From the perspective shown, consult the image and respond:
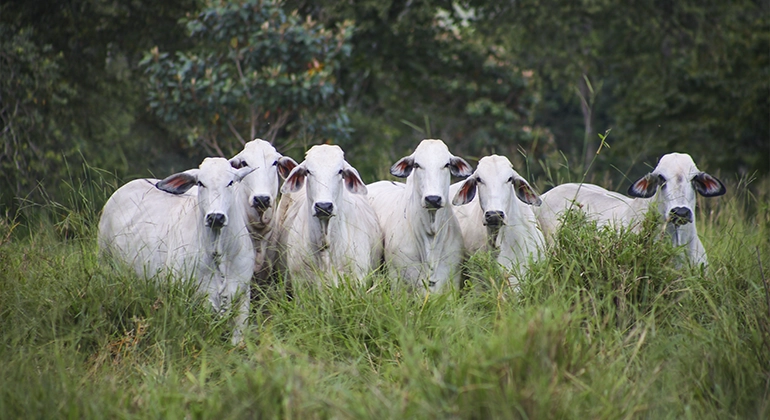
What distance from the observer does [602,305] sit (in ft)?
16.3

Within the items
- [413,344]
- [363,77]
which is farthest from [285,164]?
[363,77]

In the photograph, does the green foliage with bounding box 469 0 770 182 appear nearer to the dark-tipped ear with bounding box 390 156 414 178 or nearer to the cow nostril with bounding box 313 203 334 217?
the dark-tipped ear with bounding box 390 156 414 178

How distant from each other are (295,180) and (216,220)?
0.77 m

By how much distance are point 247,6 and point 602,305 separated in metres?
7.43

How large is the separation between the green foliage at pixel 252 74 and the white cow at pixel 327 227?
5060 mm

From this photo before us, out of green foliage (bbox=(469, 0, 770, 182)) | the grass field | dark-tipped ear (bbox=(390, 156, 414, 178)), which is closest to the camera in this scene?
the grass field

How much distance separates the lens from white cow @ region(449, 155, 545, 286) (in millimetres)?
5540

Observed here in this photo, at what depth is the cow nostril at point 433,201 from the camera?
18.1 ft

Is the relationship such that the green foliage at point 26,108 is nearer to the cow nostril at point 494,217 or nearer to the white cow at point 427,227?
the white cow at point 427,227

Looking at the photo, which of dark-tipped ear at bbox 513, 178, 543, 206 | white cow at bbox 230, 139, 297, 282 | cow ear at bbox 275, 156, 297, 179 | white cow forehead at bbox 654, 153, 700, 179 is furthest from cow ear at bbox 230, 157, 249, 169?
white cow forehead at bbox 654, 153, 700, 179

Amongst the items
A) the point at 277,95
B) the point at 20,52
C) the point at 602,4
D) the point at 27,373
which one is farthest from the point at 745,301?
the point at 602,4

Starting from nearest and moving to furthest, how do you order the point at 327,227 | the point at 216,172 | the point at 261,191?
1. the point at 216,172
2. the point at 327,227
3. the point at 261,191

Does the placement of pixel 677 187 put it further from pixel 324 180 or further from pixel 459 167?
pixel 324 180

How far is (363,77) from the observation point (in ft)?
49.5
